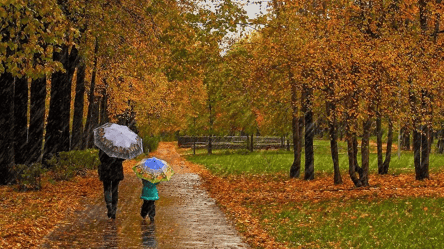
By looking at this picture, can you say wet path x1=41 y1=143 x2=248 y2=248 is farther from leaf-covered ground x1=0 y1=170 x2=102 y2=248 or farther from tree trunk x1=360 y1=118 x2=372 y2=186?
tree trunk x1=360 y1=118 x2=372 y2=186

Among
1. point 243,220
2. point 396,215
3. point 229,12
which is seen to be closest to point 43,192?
point 243,220

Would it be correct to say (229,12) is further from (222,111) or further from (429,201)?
(222,111)

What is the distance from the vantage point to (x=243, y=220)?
13.1m

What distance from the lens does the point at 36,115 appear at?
66.5ft

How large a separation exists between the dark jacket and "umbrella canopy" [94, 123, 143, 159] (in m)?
0.48

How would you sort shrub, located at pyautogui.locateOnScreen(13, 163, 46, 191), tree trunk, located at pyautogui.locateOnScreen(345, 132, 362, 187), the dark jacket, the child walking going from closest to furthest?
the child walking, the dark jacket, shrub, located at pyautogui.locateOnScreen(13, 163, 46, 191), tree trunk, located at pyautogui.locateOnScreen(345, 132, 362, 187)

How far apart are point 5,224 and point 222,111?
38.7m

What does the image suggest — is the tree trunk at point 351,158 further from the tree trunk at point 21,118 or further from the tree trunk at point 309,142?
the tree trunk at point 21,118

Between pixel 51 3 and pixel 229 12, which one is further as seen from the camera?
pixel 229 12

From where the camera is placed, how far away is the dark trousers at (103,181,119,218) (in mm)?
12680

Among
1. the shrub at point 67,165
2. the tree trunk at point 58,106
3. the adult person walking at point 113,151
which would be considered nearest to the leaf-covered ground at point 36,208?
the shrub at point 67,165

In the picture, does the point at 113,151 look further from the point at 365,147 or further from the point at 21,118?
the point at 365,147

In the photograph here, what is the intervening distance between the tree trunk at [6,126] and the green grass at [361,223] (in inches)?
347

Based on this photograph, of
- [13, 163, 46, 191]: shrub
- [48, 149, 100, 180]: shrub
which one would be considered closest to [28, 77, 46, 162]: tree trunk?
[48, 149, 100, 180]: shrub
